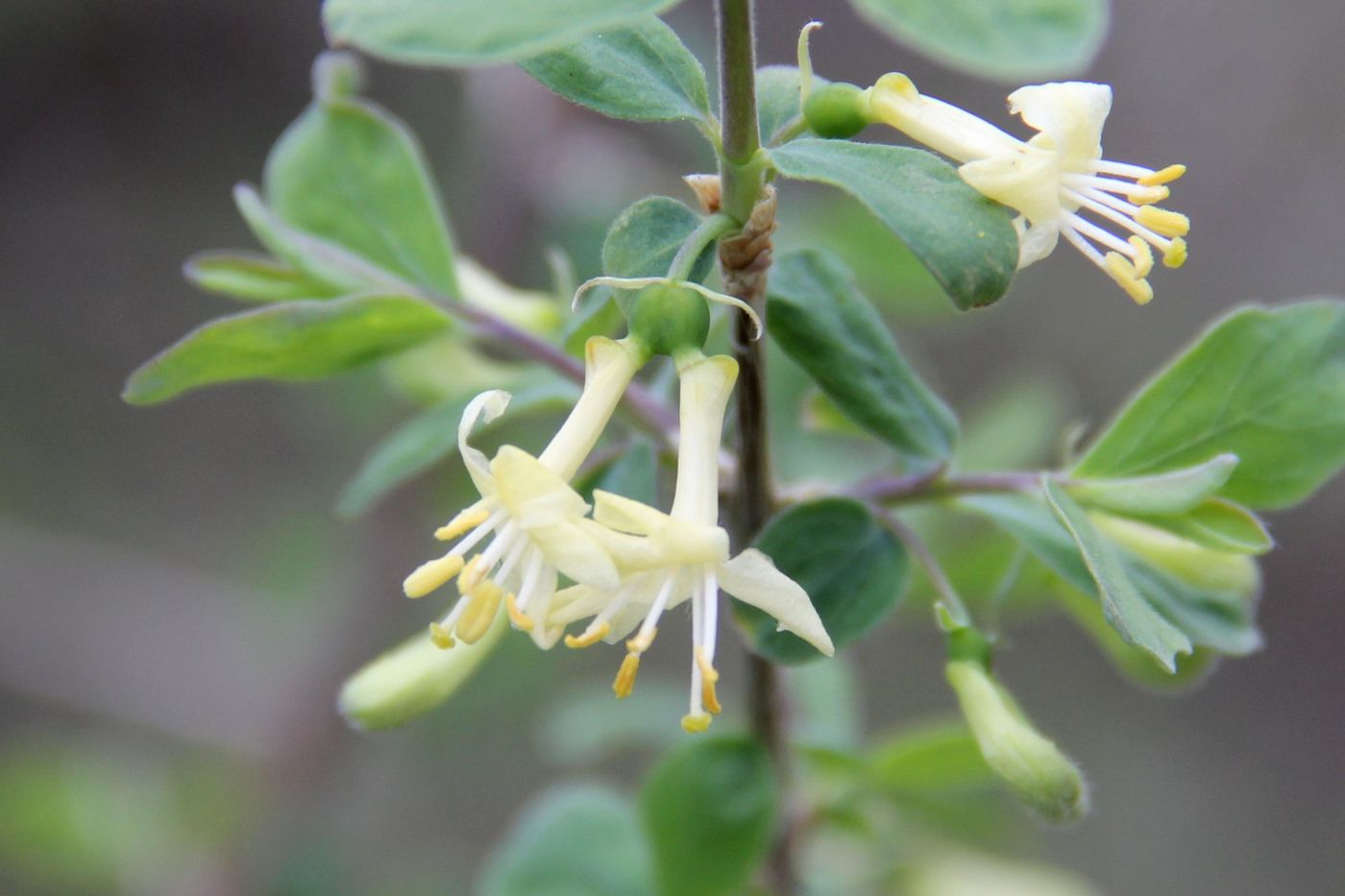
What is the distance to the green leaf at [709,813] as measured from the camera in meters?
0.76

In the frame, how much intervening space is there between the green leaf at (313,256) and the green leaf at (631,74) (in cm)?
22

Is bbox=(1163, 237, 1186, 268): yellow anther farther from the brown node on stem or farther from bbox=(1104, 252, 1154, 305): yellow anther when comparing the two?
the brown node on stem

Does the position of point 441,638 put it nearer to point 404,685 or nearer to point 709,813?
point 404,685

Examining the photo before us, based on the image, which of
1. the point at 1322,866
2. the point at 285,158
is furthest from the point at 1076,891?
the point at 1322,866

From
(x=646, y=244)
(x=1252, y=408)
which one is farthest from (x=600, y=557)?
(x=1252, y=408)

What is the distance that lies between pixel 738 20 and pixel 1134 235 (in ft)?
0.61

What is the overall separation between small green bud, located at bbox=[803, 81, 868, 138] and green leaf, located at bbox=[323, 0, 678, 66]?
11 cm

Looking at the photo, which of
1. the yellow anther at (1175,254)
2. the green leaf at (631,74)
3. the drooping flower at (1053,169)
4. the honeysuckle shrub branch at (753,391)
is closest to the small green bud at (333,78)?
the honeysuckle shrub branch at (753,391)

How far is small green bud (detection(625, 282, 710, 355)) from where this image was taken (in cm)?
48

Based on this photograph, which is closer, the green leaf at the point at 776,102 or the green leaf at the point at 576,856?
the green leaf at the point at 776,102

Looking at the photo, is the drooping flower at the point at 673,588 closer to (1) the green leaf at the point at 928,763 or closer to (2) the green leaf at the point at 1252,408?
(2) the green leaf at the point at 1252,408

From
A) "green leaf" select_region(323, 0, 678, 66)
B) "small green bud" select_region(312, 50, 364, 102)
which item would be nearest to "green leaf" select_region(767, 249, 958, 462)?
"green leaf" select_region(323, 0, 678, 66)

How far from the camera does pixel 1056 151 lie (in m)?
0.48

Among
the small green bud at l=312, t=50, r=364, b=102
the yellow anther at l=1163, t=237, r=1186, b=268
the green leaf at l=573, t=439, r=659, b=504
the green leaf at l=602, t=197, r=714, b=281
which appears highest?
the yellow anther at l=1163, t=237, r=1186, b=268
